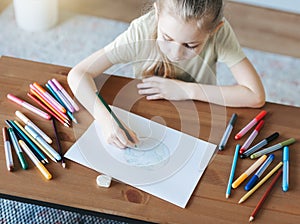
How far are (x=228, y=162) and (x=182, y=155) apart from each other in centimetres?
9

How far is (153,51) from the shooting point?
3.90 ft

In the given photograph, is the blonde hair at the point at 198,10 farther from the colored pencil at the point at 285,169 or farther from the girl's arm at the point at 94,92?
the colored pencil at the point at 285,169

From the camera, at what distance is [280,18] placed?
208 cm

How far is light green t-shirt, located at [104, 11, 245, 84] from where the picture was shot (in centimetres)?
120

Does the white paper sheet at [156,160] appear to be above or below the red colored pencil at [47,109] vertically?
below

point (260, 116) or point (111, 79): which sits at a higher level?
point (111, 79)

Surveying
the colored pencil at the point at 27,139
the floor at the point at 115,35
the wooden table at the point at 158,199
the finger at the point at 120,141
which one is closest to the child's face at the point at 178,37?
the wooden table at the point at 158,199

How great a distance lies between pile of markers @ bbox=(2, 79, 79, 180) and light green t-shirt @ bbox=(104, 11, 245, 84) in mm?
169

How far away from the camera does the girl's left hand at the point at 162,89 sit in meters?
1.15

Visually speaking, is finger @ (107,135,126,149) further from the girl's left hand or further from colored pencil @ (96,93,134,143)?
the girl's left hand

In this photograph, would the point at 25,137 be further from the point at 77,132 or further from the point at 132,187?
the point at 132,187

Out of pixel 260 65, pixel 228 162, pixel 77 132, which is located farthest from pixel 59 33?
pixel 228 162

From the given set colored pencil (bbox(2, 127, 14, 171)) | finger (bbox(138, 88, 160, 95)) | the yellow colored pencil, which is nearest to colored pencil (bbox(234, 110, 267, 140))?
the yellow colored pencil

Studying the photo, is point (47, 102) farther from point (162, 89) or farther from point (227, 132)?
point (227, 132)
